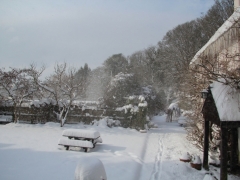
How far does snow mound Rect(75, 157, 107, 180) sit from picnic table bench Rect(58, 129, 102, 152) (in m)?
5.01

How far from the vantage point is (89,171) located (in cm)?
320

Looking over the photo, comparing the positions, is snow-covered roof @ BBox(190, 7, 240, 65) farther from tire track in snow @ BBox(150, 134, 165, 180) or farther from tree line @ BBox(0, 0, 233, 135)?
tire track in snow @ BBox(150, 134, 165, 180)

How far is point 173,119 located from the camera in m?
28.6

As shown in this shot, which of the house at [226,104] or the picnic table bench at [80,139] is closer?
the house at [226,104]

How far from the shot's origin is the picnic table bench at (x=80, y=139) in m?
8.32

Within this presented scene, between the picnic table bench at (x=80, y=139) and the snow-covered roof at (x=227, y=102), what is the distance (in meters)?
5.30

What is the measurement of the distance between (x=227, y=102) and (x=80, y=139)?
253 inches

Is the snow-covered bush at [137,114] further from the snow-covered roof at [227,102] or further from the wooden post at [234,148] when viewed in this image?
the snow-covered roof at [227,102]

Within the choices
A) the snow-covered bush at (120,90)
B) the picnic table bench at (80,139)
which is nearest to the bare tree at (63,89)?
the snow-covered bush at (120,90)

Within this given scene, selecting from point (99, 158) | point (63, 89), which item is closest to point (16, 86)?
point (63, 89)

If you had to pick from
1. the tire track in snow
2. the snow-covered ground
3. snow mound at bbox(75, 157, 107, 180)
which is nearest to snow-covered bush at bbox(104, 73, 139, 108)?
the snow-covered ground

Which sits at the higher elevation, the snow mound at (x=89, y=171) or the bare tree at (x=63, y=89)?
the bare tree at (x=63, y=89)

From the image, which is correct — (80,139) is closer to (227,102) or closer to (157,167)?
(157,167)

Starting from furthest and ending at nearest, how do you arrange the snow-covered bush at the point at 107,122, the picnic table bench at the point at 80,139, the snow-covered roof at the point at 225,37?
the snow-covered bush at the point at 107,122 < the picnic table bench at the point at 80,139 < the snow-covered roof at the point at 225,37
